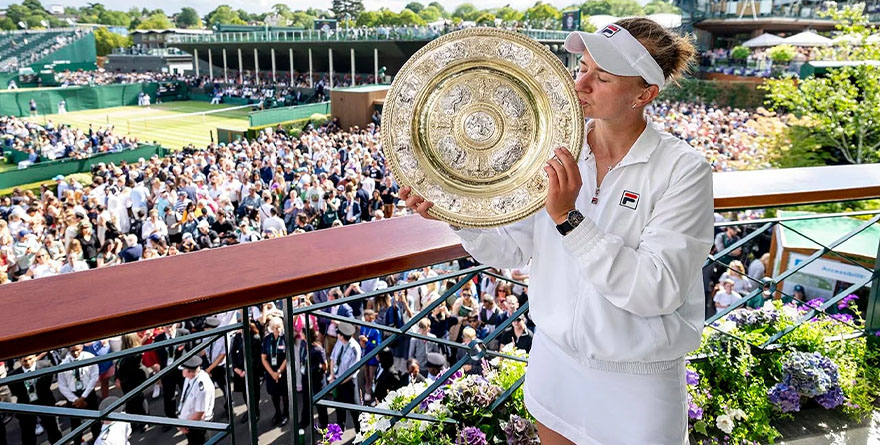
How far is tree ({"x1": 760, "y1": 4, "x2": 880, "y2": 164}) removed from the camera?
475 inches

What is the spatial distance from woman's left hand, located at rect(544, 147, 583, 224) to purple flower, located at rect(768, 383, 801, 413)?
180cm

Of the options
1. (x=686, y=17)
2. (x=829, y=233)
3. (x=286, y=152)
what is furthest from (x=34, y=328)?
(x=686, y=17)

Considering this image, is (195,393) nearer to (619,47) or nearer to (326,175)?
(619,47)

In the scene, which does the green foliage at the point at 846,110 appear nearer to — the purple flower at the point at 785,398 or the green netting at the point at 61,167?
the purple flower at the point at 785,398

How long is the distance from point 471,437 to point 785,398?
138 centimetres

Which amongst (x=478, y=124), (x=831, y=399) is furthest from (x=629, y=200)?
(x=831, y=399)

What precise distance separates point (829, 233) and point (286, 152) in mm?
13328

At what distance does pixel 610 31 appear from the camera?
4.33 ft

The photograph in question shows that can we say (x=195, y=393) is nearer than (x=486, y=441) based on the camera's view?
No

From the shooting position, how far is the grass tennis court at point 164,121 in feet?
105

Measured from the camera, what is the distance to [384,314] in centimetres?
668

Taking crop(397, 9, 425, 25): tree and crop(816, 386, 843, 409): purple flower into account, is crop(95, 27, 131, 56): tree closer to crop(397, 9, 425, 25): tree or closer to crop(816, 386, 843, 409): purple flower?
crop(397, 9, 425, 25): tree

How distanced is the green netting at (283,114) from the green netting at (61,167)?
4.39m

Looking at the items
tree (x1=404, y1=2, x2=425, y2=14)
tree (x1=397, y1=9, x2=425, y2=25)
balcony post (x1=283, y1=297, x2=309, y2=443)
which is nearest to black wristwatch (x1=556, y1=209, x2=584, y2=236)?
balcony post (x1=283, y1=297, x2=309, y2=443)
